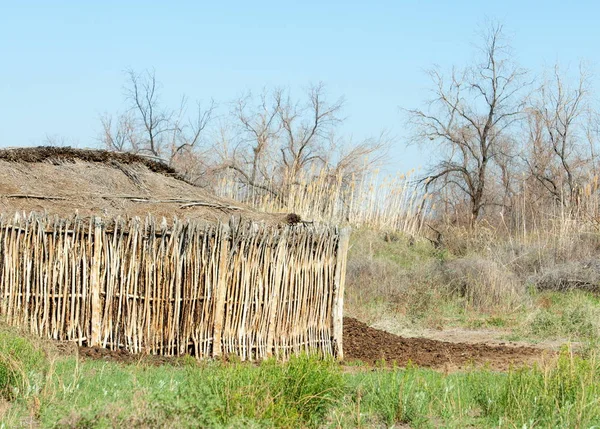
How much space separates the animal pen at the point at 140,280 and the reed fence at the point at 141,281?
10 mm

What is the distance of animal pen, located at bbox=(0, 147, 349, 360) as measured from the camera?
Result: 8484 millimetres

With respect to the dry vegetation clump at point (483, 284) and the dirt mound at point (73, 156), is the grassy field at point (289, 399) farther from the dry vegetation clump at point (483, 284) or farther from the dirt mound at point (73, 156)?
the dry vegetation clump at point (483, 284)

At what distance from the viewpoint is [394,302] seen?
14328mm

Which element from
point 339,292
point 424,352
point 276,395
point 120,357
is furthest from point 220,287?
point 276,395

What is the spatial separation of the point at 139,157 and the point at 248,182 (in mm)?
12057

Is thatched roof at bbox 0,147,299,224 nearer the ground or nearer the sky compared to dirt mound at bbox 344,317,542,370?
nearer the sky

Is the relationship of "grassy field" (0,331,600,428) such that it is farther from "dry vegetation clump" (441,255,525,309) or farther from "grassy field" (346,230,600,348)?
"dry vegetation clump" (441,255,525,309)

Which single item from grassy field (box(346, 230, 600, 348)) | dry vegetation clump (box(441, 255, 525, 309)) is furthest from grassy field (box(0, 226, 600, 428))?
dry vegetation clump (box(441, 255, 525, 309))

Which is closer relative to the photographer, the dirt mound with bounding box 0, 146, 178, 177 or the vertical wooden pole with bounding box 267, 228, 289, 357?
the vertical wooden pole with bounding box 267, 228, 289, 357

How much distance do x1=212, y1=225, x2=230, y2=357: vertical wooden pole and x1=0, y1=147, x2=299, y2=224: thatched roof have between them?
2308mm

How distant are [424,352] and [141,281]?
12.0ft

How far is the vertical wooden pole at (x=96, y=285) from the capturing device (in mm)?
8500

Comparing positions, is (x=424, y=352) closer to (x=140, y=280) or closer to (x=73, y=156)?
(x=140, y=280)

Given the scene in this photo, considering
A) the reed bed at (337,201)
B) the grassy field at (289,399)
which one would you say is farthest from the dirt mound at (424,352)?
the reed bed at (337,201)
